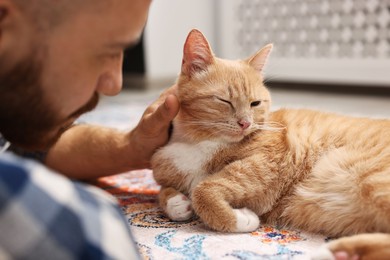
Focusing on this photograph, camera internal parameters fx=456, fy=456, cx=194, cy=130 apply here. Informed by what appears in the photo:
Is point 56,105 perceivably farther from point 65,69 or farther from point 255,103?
point 255,103

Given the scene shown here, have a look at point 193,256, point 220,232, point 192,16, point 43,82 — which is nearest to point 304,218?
point 220,232

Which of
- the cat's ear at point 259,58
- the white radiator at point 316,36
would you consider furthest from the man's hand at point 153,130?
the white radiator at point 316,36

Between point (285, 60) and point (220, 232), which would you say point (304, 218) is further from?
point (285, 60)

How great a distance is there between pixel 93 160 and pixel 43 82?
2.19 feet

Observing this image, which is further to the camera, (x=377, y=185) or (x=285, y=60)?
(x=285, y=60)

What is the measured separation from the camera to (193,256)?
95 cm

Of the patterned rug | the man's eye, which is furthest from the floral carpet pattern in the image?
the man's eye

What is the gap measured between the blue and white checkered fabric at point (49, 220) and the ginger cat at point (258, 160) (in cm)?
52

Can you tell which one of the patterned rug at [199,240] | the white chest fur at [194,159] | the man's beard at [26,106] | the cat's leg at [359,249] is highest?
Answer: the man's beard at [26,106]

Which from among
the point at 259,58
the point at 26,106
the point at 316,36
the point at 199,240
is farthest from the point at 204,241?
the point at 316,36

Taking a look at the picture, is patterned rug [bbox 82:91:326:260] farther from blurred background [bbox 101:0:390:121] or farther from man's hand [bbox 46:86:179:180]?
blurred background [bbox 101:0:390:121]

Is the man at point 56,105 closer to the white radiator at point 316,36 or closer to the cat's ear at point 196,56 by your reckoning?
the cat's ear at point 196,56

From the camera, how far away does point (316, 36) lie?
3.31 metres

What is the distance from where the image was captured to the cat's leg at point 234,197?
1067mm
